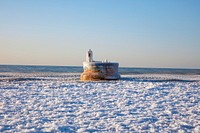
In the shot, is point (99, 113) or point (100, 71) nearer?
point (99, 113)

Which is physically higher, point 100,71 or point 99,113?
point 100,71

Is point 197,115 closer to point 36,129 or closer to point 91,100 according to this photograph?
point 91,100

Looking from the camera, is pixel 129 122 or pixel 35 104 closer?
pixel 129 122

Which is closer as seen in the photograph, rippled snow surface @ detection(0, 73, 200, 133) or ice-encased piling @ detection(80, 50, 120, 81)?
rippled snow surface @ detection(0, 73, 200, 133)

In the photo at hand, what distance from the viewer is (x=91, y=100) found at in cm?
916

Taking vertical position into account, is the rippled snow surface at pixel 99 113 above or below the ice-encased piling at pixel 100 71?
below

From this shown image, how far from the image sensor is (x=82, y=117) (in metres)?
6.70

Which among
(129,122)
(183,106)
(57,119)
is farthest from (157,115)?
(57,119)

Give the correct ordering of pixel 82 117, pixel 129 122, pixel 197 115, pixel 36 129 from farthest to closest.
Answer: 1. pixel 197 115
2. pixel 82 117
3. pixel 129 122
4. pixel 36 129

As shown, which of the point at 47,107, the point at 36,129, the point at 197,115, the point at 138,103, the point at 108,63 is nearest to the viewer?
the point at 36,129

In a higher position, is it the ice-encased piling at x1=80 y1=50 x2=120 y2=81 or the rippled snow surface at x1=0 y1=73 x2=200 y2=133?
the ice-encased piling at x1=80 y1=50 x2=120 y2=81

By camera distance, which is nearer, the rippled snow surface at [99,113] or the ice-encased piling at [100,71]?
the rippled snow surface at [99,113]

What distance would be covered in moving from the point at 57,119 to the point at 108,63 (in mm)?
11377

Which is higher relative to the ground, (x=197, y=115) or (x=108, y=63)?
(x=108, y=63)
